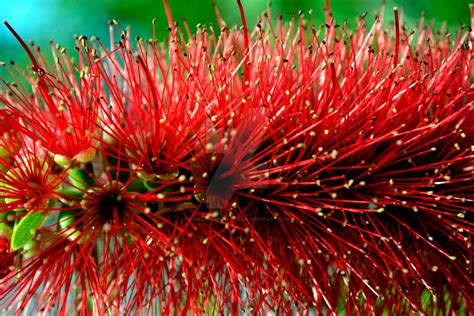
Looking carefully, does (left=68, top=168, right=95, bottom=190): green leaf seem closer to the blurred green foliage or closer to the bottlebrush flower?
the bottlebrush flower

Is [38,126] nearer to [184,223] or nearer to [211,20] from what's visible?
[184,223]

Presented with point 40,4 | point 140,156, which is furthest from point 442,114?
point 40,4

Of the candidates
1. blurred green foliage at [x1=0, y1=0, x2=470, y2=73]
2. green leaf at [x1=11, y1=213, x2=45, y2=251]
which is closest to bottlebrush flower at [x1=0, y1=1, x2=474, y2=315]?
green leaf at [x1=11, y1=213, x2=45, y2=251]

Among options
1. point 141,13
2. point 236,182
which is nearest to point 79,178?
point 236,182

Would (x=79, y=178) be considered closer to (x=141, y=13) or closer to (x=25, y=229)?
Result: (x=25, y=229)

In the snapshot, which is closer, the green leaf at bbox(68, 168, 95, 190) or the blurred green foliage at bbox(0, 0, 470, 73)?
the green leaf at bbox(68, 168, 95, 190)

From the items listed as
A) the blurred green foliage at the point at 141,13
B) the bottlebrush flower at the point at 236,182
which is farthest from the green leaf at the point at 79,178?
the blurred green foliage at the point at 141,13
